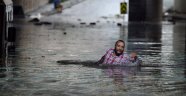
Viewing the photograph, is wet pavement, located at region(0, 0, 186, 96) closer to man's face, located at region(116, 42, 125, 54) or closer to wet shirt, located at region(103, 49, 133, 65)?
wet shirt, located at region(103, 49, 133, 65)

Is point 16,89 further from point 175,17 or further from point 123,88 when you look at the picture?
point 175,17

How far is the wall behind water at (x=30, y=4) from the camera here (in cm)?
6740

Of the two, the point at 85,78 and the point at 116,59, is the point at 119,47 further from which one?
the point at 85,78

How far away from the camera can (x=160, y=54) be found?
1870 cm

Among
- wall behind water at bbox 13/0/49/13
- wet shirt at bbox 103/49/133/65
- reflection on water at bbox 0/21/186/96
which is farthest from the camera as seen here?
wall behind water at bbox 13/0/49/13

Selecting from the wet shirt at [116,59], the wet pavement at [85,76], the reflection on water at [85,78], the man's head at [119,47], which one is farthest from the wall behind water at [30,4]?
the man's head at [119,47]

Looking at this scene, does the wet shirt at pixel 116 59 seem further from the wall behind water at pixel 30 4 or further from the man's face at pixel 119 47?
the wall behind water at pixel 30 4

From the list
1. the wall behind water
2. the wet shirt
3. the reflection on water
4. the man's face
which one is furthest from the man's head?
the wall behind water

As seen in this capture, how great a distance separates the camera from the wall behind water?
67.4 metres

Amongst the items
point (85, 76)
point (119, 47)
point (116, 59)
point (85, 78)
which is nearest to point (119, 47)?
point (119, 47)

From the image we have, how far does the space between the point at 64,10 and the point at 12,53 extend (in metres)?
58.2

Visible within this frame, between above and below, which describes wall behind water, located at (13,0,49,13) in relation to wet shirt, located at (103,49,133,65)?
above

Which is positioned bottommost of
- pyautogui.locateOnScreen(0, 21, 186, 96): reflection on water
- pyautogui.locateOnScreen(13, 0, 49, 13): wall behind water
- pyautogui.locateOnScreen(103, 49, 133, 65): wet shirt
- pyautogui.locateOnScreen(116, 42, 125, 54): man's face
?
pyautogui.locateOnScreen(0, 21, 186, 96): reflection on water

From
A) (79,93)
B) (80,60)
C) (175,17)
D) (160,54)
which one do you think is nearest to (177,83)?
(79,93)
